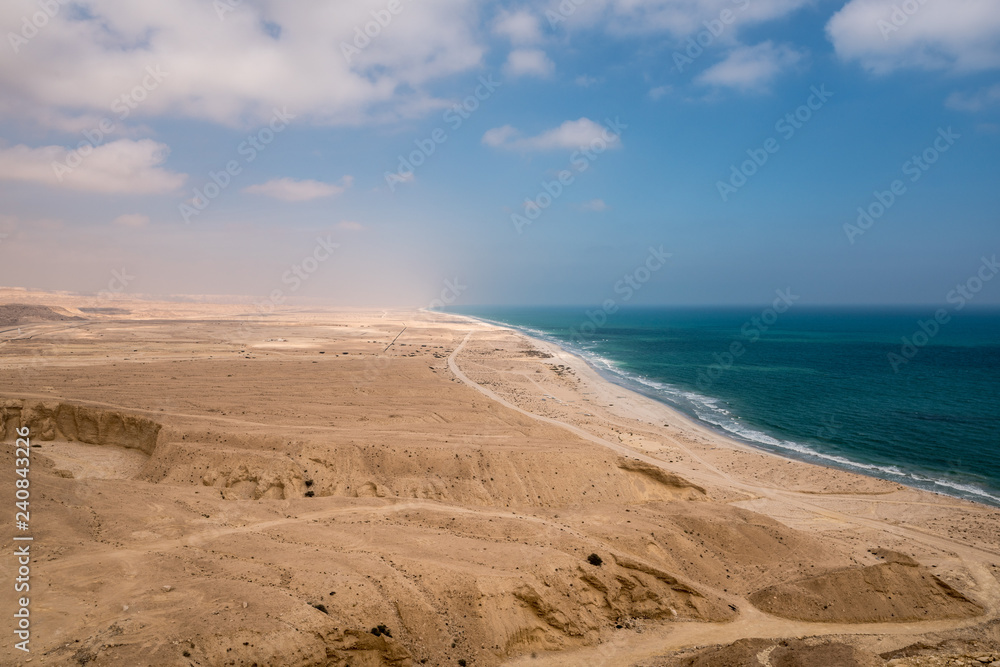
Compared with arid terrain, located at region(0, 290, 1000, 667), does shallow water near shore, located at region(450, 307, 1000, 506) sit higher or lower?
higher

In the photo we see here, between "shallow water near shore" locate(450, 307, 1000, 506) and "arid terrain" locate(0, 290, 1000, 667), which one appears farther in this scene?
"shallow water near shore" locate(450, 307, 1000, 506)

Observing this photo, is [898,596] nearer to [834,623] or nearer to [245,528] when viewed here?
[834,623]

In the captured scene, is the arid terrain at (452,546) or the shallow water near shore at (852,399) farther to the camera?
the shallow water near shore at (852,399)

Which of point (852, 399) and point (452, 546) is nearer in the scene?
point (452, 546)

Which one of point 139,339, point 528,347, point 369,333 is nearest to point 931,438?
point 528,347

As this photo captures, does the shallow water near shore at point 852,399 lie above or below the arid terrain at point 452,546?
above

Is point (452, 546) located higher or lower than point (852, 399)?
lower

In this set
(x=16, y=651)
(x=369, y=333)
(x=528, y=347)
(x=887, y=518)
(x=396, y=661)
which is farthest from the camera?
(x=369, y=333)

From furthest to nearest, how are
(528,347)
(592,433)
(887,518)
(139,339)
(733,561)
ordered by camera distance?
(528,347)
(139,339)
(592,433)
(887,518)
(733,561)
